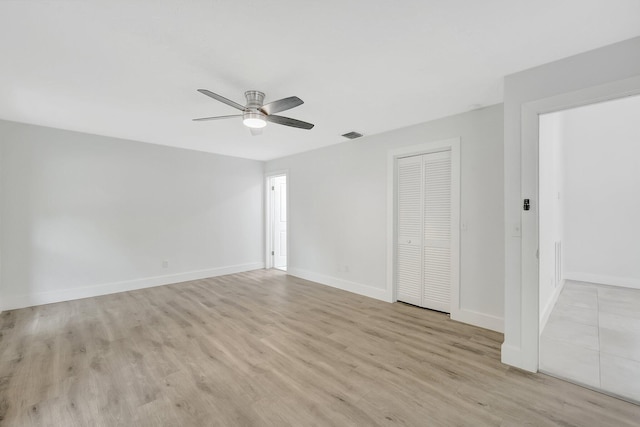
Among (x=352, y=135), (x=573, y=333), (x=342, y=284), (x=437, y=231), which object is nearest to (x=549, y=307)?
(x=573, y=333)

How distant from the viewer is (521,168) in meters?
2.21

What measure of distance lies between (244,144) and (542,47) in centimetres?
399

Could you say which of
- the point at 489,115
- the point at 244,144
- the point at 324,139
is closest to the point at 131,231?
the point at 244,144

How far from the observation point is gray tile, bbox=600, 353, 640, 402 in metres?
1.89

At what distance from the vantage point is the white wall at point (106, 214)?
3615 mm

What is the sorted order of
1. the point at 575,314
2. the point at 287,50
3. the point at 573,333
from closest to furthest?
the point at 287,50 < the point at 573,333 < the point at 575,314

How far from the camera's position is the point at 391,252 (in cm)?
386

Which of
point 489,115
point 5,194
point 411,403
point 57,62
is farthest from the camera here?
point 5,194

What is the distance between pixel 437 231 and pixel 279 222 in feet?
12.5

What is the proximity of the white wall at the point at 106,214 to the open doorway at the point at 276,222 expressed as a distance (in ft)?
2.09

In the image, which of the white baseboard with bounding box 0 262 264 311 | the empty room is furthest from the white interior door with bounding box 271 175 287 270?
the empty room

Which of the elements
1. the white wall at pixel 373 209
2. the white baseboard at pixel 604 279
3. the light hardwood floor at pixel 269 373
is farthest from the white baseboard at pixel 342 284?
the white baseboard at pixel 604 279

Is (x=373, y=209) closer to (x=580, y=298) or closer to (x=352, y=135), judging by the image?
(x=352, y=135)

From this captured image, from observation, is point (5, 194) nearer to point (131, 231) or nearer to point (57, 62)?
point (131, 231)
